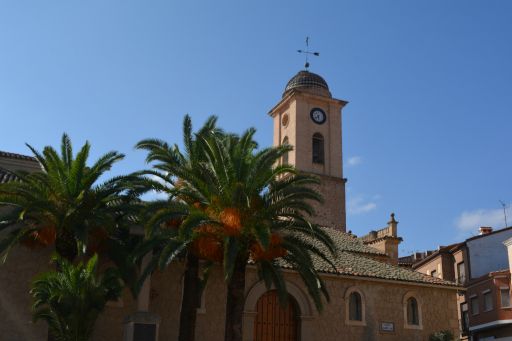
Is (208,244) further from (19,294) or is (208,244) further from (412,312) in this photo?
(412,312)

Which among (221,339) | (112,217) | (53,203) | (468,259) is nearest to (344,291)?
(221,339)

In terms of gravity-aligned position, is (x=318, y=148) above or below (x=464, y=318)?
above

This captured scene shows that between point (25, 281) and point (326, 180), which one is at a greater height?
point (326, 180)

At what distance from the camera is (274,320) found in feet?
82.7

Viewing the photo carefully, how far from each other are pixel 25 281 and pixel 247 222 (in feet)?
25.7

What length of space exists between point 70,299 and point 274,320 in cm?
955

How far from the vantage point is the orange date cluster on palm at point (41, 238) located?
67.3 feet

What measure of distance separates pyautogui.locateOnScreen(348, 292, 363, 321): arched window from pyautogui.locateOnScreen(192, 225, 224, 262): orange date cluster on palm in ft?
25.6

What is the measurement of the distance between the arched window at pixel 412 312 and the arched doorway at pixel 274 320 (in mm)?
5185

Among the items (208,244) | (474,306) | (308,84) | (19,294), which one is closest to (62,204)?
(19,294)

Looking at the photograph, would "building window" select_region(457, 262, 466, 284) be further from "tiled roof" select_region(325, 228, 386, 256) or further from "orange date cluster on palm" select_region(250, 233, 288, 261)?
"orange date cluster on palm" select_region(250, 233, 288, 261)

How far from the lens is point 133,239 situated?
2214 cm

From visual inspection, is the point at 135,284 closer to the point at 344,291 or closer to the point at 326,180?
the point at 344,291

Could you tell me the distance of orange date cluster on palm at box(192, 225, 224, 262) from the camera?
65.7 feet
